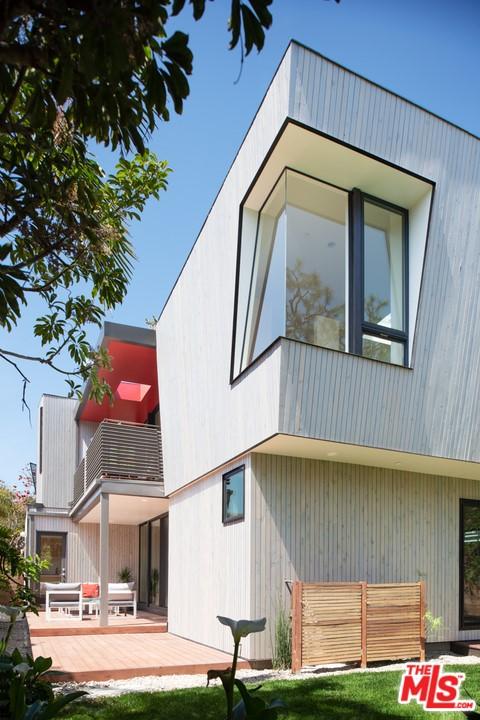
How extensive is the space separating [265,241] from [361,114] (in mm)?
2172

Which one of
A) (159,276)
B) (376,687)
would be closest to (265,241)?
(159,276)

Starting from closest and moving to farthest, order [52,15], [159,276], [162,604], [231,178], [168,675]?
[52,15] < [168,675] < [231,178] < [159,276] < [162,604]

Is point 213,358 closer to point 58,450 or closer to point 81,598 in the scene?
point 81,598

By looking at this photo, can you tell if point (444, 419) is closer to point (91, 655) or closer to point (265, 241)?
point (265, 241)

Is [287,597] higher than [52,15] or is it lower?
lower

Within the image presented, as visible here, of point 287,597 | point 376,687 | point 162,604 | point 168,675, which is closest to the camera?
Answer: point 376,687

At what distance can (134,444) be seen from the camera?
15.0 metres

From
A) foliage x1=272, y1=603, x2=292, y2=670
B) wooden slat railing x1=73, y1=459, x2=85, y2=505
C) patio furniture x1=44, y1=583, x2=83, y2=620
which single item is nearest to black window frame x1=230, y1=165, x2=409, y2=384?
foliage x1=272, y1=603, x2=292, y2=670

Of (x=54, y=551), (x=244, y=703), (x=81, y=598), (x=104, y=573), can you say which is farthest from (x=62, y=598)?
(x=244, y=703)

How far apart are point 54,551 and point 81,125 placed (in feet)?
63.7

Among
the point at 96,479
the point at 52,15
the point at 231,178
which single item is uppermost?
the point at 231,178

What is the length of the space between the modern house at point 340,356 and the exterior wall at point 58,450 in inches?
455

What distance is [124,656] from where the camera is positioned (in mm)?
9781

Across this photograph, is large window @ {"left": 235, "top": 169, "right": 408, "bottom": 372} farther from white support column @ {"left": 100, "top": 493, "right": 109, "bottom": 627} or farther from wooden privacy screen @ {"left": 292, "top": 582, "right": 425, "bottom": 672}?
white support column @ {"left": 100, "top": 493, "right": 109, "bottom": 627}
